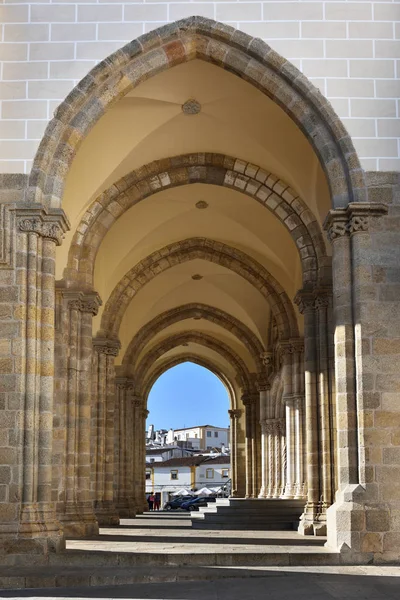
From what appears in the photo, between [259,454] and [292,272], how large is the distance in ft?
32.3

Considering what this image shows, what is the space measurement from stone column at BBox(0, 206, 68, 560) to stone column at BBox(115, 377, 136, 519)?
14330mm

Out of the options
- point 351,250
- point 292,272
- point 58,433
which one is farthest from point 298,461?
point 351,250

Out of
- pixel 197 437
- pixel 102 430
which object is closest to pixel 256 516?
pixel 102 430

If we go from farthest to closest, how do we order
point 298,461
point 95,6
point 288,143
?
point 298,461
point 288,143
point 95,6

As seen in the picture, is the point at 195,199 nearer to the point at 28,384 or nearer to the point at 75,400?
the point at 75,400

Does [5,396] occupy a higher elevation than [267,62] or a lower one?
lower

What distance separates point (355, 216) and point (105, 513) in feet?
35.3

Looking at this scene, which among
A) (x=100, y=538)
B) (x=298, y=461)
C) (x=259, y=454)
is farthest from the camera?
(x=259, y=454)

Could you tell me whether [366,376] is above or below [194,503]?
above

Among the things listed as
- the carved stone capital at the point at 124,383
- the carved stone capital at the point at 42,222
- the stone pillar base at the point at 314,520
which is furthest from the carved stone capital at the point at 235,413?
the carved stone capital at the point at 42,222

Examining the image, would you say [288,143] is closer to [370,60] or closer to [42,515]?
[370,60]

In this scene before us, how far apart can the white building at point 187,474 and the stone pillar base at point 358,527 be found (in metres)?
55.8

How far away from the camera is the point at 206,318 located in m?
28.8

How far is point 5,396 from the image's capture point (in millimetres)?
11656
